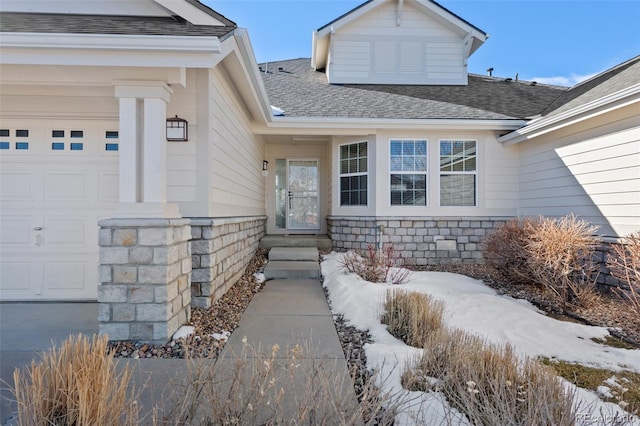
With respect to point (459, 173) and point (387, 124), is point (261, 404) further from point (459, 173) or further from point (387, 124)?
point (459, 173)

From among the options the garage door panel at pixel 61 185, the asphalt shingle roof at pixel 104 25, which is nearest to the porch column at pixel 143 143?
the asphalt shingle roof at pixel 104 25

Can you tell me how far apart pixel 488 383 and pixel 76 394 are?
8.00ft

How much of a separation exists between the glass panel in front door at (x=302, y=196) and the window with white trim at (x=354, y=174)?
1611mm

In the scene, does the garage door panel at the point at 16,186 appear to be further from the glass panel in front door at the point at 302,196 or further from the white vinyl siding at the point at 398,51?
the white vinyl siding at the point at 398,51

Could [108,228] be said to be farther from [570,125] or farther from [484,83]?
[484,83]

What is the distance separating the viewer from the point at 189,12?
4020mm

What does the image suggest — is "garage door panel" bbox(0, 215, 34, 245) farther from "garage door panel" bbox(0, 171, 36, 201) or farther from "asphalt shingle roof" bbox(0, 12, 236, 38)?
"asphalt shingle roof" bbox(0, 12, 236, 38)

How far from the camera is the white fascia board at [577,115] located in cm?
472

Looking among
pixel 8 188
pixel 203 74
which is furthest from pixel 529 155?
pixel 8 188

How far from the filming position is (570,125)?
19.3 feet

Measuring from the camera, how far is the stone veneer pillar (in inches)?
128

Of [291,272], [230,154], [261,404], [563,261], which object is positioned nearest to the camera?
[261,404]

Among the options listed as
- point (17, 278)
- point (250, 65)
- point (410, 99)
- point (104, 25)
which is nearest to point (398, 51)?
point (410, 99)

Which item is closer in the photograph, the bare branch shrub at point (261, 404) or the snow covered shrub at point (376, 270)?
the bare branch shrub at point (261, 404)
